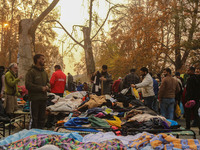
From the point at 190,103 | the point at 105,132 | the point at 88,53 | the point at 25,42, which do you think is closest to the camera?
the point at 105,132

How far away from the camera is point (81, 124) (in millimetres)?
5672

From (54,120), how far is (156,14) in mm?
15669

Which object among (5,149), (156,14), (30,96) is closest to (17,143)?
(5,149)

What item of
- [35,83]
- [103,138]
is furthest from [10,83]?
[103,138]

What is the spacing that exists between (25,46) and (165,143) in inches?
464

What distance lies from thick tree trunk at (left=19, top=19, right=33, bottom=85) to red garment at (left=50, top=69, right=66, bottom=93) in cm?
427

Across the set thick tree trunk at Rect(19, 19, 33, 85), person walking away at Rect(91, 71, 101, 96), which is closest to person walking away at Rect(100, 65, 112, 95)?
person walking away at Rect(91, 71, 101, 96)

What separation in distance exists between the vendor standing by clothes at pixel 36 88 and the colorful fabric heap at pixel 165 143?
11.0ft

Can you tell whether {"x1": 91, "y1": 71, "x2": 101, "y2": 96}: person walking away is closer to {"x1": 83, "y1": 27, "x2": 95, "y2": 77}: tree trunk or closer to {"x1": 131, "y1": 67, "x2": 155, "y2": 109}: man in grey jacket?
{"x1": 131, "y1": 67, "x2": 155, "y2": 109}: man in grey jacket

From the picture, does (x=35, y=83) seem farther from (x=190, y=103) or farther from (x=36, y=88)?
(x=190, y=103)

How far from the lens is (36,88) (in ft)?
20.9

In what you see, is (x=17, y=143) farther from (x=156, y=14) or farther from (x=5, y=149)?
(x=156, y=14)

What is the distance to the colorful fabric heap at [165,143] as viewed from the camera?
346 centimetres

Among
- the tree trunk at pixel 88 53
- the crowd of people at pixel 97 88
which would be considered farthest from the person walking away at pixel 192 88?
the tree trunk at pixel 88 53
